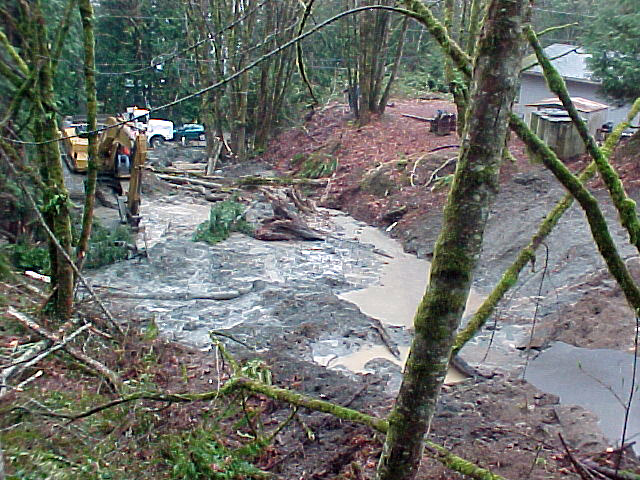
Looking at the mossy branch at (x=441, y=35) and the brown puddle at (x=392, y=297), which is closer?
the mossy branch at (x=441, y=35)

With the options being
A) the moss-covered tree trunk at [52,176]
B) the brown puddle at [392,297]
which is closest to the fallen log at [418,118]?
the brown puddle at [392,297]

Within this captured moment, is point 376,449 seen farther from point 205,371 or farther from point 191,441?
point 205,371

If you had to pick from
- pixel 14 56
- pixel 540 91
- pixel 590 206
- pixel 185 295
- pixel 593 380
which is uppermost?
pixel 14 56

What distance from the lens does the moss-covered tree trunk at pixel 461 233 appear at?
234 cm

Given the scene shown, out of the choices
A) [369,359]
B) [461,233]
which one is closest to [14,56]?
[369,359]

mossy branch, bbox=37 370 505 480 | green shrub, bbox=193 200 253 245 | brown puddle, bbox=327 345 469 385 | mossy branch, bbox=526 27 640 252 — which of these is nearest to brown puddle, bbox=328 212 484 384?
brown puddle, bbox=327 345 469 385

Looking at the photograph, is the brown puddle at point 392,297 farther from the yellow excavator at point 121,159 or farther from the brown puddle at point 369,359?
the yellow excavator at point 121,159

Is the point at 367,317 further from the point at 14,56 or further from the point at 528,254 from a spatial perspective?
the point at 14,56

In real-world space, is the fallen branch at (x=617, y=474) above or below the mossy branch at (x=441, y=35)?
below

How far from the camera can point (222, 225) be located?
15.1 metres

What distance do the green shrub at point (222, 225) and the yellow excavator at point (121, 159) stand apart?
1.46m

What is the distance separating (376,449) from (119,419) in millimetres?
2073

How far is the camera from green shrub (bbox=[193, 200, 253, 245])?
14.7 meters

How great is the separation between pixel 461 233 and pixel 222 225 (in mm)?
12914
